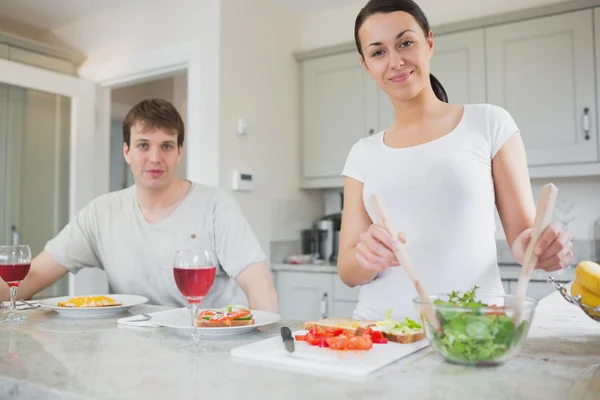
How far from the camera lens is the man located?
173cm

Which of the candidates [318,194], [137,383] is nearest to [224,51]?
[318,194]

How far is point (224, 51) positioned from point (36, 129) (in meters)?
1.36

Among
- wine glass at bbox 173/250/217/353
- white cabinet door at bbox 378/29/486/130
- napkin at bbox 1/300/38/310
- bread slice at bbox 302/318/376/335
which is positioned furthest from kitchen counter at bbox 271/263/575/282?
wine glass at bbox 173/250/217/353

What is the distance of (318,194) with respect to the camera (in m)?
3.80

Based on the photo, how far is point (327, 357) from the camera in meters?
0.80

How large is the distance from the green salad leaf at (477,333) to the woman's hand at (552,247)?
0.13m

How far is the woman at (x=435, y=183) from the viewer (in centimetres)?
116

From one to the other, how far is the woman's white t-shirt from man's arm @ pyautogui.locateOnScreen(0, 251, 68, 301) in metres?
1.10

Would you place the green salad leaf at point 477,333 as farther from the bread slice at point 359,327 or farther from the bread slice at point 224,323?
the bread slice at point 224,323

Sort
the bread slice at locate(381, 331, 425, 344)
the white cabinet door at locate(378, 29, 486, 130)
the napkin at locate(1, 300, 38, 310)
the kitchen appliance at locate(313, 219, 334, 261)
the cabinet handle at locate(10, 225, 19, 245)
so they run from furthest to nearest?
the kitchen appliance at locate(313, 219, 334, 261) → the cabinet handle at locate(10, 225, 19, 245) → the white cabinet door at locate(378, 29, 486, 130) → the napkin at locate(1, 300, 38, 310) → the bread slice at locate(381, 331, 425, 344)

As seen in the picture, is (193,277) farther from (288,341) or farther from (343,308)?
(343,308)

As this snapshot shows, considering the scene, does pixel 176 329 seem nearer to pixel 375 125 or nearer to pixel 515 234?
pixel 515 234

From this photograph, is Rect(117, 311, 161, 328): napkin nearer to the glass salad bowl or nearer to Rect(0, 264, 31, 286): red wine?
Rect(0, 264, 31, 286): red wine

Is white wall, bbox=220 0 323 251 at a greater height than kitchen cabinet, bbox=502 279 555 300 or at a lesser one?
greater
